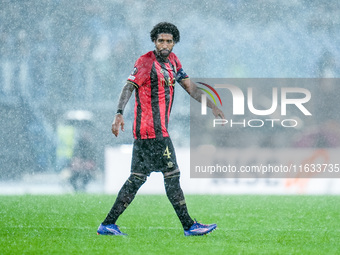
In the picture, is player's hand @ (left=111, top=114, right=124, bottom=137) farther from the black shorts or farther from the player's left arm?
the player's left arm

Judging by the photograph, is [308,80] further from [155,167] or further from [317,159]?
[155,167]

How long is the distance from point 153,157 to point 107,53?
15.7 meters

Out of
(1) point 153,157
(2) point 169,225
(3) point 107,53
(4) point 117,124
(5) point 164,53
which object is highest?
(3) point 107,53

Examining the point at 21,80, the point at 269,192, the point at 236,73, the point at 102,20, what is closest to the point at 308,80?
the point at 236,73

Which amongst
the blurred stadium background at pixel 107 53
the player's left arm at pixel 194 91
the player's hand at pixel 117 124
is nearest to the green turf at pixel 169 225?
the player's hand at pixel 117 124

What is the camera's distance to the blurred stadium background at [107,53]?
19125 millimetres

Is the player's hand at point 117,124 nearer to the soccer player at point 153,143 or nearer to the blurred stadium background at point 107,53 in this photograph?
the soccer player at point 153,143

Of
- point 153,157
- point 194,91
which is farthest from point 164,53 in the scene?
point 153,157

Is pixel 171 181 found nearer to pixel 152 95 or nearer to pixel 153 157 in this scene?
pixel 153 157

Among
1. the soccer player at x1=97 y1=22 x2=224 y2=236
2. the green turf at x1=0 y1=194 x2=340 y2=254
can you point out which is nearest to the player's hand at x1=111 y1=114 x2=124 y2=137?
the soccer player at x1=97 y1=22 x2=224 y2=236

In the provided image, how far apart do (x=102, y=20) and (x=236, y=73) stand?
448cm

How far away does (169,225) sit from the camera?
6.42m

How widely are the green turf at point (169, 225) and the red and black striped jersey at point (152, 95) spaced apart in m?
0.85

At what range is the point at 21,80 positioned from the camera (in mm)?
20234
